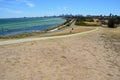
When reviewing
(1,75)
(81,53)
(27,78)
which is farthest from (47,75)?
(81,53)

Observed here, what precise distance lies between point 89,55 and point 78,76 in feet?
16.5

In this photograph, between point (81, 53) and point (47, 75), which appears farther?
point (81, 53)

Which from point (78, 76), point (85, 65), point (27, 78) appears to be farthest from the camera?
point (85, 65)

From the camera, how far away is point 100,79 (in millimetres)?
10250

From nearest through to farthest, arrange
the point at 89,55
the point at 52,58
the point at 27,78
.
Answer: the point at 27,78 → the point at 52,58 → the point at 89,55

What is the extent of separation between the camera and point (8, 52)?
46.1ft

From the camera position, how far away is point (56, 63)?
12.5m

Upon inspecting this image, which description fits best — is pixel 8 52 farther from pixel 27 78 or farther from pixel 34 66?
pixel 27 78

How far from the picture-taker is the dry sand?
34.1 feet

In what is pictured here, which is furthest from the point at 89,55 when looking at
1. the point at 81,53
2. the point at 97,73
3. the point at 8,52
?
the point at 8,52

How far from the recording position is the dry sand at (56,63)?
10.4 m

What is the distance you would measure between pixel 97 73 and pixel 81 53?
184 inches

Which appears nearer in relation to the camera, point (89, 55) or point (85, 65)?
point (85, 65)

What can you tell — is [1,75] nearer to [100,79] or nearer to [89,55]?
[100,79]
